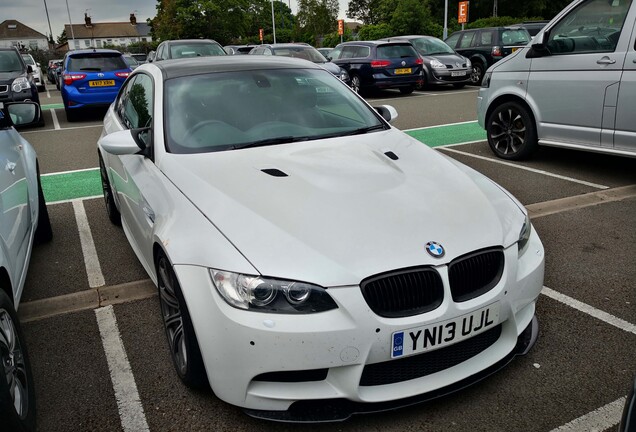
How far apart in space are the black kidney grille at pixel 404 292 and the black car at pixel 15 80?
10.8m

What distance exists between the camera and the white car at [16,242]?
226cm

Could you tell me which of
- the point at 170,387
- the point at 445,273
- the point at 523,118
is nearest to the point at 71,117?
the point at 523,118

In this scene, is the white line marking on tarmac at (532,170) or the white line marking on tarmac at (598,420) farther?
the white line marking on tarmac at (532,170)

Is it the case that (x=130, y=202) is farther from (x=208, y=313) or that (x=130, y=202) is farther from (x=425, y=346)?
(x=425, y=346)

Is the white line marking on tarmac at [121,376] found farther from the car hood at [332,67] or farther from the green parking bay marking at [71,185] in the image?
the car hood at [332,67]

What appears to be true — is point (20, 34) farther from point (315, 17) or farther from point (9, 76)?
point (9, 76)

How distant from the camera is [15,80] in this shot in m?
11.7

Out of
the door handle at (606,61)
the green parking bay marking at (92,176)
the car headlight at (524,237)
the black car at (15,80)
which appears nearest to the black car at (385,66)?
the green parking bay marking at (92,176)

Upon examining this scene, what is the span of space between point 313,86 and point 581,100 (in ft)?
11.6

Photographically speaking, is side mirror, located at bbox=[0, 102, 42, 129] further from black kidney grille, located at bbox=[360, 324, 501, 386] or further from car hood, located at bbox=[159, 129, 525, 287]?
black kidney grille, located at bbox=[360, 324, 501, 386]

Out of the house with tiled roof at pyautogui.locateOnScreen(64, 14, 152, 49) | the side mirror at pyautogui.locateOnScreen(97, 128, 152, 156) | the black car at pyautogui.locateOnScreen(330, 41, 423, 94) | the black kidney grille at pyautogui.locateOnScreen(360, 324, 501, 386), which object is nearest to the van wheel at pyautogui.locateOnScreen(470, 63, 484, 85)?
the black car at pyautogui.locateOnScreen(330, 41, 423, 94)

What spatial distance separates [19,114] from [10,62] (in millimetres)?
10354

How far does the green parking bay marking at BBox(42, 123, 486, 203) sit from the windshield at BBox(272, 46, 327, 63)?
6866 millimetres

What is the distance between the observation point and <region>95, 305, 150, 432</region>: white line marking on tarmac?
2.62 metres
